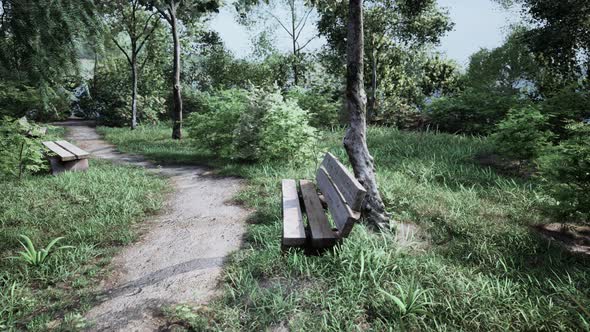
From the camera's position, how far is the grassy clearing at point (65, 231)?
308 cm

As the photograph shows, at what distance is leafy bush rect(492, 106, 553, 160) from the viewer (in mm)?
6512

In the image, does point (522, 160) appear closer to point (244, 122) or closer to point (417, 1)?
point (417, 1)

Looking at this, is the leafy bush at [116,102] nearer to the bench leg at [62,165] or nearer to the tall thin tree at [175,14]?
the tall thin tree at [175,14]

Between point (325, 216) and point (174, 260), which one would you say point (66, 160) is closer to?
point (174, 260)

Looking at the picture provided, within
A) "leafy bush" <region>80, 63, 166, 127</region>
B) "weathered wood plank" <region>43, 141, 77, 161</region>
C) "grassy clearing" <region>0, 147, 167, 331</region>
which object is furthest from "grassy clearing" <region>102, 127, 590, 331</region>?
"leafy bush" <region>80, 63, 166, 127</region>

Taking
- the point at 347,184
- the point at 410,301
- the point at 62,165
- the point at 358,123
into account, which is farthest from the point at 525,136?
the point at 62,165

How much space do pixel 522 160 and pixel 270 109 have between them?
545cm

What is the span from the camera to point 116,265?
3863 millimetres

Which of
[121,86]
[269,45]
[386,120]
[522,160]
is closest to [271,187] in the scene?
[522,160]

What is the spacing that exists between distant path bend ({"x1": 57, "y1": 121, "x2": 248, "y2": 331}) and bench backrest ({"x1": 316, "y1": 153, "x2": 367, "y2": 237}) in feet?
4.25

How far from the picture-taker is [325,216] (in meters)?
3.73

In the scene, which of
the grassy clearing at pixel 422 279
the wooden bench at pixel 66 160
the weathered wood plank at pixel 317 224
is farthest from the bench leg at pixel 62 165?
the weathered wood plank at pixel 317 224

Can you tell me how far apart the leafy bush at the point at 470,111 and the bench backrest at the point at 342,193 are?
8.78 m

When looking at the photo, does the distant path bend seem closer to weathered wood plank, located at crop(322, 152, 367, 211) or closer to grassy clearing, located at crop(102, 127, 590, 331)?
grassy clearing, located at crop(102, 127, 590, 331)
